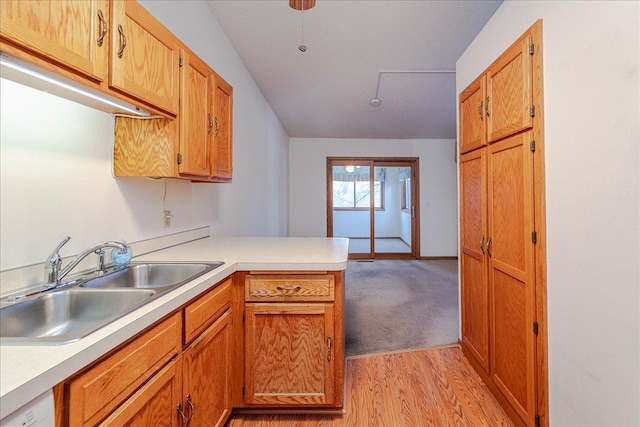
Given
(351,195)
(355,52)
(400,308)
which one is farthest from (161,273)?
(351,195)

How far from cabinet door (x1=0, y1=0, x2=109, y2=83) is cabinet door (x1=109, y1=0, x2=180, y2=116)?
47 millimetres

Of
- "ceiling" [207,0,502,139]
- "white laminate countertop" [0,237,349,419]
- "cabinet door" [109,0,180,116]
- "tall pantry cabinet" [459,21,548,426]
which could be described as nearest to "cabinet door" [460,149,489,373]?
"tall pantry cabinet" [459,21,548,426]

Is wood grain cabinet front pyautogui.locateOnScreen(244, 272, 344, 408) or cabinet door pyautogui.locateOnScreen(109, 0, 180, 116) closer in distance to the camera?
cabinet door pyautogui.locateOnScreen(109, 0, 180, 116)

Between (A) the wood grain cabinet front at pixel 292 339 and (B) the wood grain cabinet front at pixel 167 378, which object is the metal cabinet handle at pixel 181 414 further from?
(A) the wood grain cabinet front at pixel 292 339

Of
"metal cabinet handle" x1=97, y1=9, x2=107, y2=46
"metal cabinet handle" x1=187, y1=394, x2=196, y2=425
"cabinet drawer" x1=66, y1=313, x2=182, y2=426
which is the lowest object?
"metal cabinet handle" x1=187, y1=394, x2=196, y2=425

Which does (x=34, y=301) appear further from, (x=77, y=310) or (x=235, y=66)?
(x=235, y=66)

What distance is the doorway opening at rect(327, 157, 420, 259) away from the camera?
605cm

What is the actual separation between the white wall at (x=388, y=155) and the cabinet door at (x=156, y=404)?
501 centimetres

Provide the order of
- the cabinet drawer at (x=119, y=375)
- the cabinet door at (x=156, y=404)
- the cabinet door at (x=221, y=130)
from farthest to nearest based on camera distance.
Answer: the cabinet door at (x=221, y=130) < the cabinet door at (x=156, y=404) < the cabinet drawer at (x=119, y=375)

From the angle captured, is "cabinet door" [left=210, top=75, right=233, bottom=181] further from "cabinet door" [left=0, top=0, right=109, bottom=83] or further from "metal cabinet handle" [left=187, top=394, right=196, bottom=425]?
"metal cabinet handle" [left=187, top=394, right=196, bottom=425]

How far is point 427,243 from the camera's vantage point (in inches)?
236

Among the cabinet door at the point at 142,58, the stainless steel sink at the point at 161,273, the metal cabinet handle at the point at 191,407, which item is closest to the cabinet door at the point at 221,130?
the cabinet door at the point at 142,58

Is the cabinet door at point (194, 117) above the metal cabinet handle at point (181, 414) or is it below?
above

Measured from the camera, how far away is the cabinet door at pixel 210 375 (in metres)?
1.15
